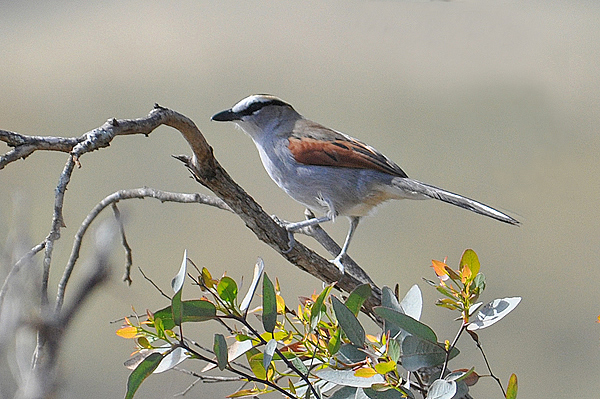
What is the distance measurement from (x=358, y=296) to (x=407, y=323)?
0.09m

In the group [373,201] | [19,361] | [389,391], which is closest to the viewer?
[389,391]

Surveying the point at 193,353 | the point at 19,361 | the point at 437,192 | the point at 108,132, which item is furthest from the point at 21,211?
the point at 437,192

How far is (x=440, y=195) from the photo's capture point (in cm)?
165

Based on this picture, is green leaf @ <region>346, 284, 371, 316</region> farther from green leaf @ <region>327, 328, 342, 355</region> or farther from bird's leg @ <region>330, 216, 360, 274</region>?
bird's leg @ <region>330, 216, 360, 274</region>

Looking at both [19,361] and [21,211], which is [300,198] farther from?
[19,361]

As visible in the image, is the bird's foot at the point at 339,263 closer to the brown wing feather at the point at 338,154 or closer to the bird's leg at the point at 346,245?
the bird's leg at the point at 346,245

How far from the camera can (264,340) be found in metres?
0.78

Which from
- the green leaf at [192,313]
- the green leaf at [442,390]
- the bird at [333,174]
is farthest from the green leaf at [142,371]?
the bird at [333,174]

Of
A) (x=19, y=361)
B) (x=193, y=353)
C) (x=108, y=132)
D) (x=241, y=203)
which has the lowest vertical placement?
(x=19, y=361)

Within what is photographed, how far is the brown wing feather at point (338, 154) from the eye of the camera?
1.81 m

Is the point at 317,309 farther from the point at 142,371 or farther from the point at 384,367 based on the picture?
the point at 142,371

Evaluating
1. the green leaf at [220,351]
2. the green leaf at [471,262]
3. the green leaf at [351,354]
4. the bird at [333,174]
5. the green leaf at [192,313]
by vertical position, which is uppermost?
the bird at [333,174]

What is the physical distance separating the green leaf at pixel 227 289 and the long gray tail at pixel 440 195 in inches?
29.4

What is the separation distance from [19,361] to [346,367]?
653 mm
